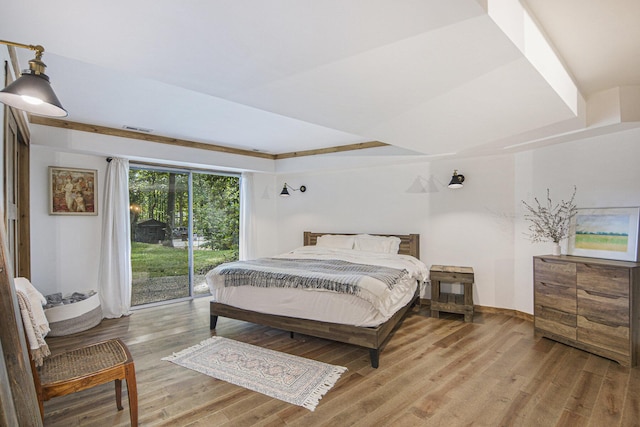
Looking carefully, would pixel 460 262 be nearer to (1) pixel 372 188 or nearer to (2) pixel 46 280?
(1) pixel 372 188

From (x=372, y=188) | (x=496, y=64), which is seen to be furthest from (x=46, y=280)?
(x=496, y=64)

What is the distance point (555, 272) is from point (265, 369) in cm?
313

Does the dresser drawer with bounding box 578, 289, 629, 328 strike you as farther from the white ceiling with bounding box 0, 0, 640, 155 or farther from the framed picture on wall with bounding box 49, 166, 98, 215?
the framed picture on wall with bounding box 49, 166, 98, 215

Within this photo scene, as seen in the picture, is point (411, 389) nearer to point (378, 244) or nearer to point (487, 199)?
point (378, 244)

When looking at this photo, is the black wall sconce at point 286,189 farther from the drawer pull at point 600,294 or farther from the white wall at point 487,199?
the drawer pull at point 600,294

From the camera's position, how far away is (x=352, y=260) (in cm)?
426

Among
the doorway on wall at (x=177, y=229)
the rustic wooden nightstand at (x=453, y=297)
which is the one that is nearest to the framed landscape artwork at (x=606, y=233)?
the rustic wooden nightstand at (x=453, y=297)

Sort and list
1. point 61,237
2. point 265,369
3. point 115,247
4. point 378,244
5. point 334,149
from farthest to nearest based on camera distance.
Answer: point 334,149, point 378,244, point 115,247, point 61,237, point 265,369

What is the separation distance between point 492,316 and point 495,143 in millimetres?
2273

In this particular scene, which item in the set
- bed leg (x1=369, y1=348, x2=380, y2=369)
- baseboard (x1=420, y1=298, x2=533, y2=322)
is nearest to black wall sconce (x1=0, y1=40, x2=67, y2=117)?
bed leg (x1=369, y1=348, x2=380, y2=369)

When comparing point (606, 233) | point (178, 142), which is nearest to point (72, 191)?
point (178, 142)

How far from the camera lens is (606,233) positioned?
329cm

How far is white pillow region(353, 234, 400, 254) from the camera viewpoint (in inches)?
190

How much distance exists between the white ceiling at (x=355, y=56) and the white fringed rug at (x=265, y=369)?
7.16ft
